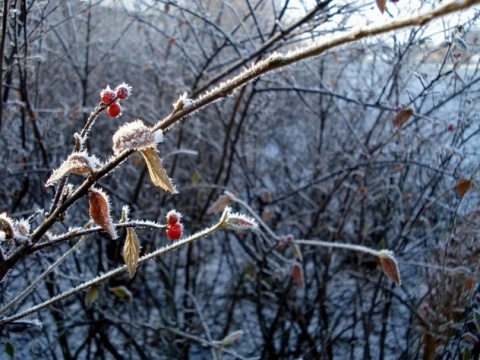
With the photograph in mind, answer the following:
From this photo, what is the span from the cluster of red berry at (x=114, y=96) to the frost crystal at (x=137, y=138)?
11 centimetres

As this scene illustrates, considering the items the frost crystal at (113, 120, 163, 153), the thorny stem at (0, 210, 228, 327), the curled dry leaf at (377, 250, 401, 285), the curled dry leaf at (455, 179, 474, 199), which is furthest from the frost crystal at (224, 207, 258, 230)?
the curled dry leaf at (455, 179, 474, 199)

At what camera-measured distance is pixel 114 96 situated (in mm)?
740

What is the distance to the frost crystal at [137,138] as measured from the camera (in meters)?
0.61

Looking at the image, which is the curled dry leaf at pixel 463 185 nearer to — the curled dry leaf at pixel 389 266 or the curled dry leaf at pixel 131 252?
the curled dry leaf at pixel 389 266

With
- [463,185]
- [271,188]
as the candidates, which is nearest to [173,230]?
[463,185]

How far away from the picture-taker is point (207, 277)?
3910mm

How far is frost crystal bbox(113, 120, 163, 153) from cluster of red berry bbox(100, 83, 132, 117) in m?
0.11

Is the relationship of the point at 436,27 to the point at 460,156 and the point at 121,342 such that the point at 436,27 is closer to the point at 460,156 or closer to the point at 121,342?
the point at 460,156

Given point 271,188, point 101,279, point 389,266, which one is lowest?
point 271,188

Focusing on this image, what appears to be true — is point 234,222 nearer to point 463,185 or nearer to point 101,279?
point 101,279

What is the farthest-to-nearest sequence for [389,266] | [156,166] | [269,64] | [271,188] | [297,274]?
[271,188]
[297,274]
[389,266]
[156,166]
[269,64]

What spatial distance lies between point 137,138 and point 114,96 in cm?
15

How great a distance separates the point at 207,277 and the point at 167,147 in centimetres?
100

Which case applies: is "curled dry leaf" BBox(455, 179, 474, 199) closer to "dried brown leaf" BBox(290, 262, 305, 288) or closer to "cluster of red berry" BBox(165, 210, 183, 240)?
"dried brown leaf" BBox(290, 262, 305, 288)
